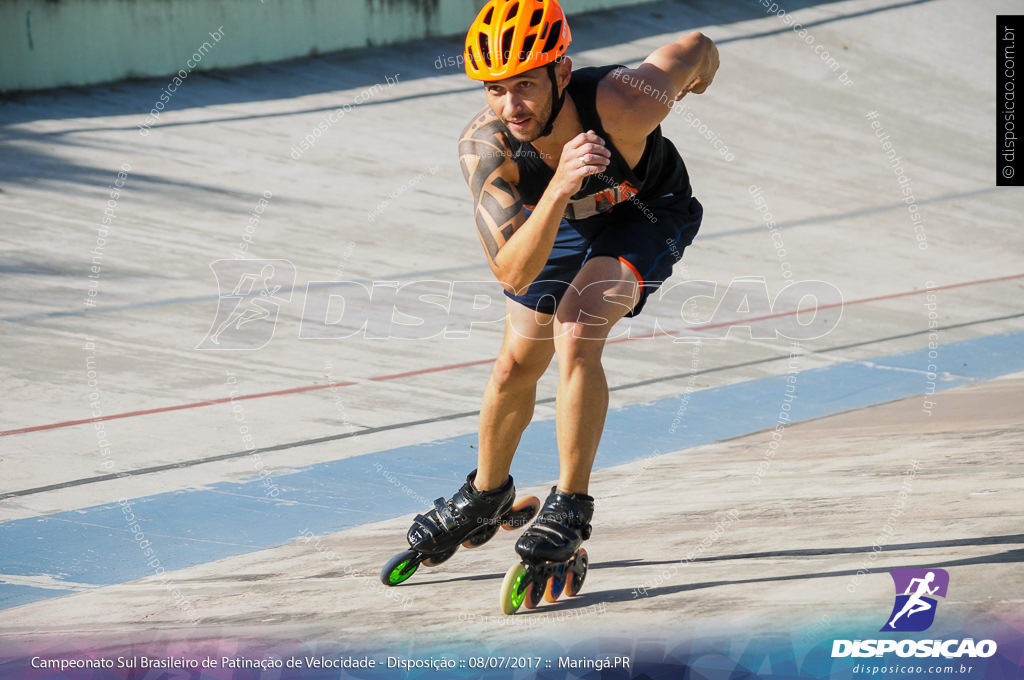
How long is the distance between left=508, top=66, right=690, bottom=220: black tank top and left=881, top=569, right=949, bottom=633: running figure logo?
1288 millimetres

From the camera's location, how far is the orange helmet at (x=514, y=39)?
2.77 meters

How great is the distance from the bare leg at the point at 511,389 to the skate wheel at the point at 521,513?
23cm

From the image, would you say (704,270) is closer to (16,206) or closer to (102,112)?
(16,206)

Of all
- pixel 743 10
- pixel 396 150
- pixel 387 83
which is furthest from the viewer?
pixel 743 10

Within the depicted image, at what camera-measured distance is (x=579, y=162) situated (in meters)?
2.58

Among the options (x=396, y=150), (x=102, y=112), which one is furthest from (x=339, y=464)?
(x=102, y=112)

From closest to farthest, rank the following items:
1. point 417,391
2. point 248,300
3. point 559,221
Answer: point 559,221 → point 417,391 → point 248,300

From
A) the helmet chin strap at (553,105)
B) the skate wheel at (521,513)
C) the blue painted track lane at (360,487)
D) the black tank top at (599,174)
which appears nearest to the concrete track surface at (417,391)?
the blue painted track lane at (360,487)

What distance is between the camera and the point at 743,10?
1814 cm

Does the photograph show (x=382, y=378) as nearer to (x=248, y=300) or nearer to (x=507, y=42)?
(x=248, y=300)

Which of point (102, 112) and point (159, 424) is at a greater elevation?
point (102, 112)

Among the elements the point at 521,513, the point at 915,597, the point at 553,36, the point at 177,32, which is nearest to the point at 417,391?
the point at 521,513

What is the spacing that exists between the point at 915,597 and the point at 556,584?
91 centimetres

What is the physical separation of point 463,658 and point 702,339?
14.2ft
